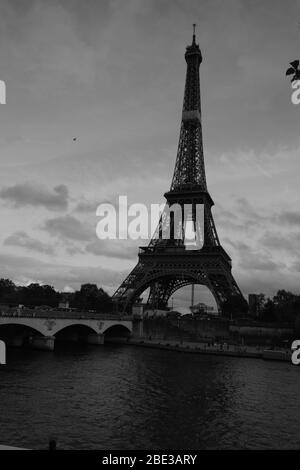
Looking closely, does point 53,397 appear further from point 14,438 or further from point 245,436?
point 245,436

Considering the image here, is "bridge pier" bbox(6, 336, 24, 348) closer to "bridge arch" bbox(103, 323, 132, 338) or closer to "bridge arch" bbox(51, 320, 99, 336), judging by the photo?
"bridge arch" bbox(51, 320, 99, 336)

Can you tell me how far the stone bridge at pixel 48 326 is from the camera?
57.3 m

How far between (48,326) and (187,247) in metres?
49.8

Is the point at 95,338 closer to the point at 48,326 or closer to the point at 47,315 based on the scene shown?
the point at 47,315

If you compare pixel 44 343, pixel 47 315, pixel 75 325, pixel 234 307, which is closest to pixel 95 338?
pixel 75 325

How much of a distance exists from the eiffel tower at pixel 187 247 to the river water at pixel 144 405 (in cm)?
4272

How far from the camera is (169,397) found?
3472cm

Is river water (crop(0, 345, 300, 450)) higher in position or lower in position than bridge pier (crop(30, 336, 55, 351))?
lower

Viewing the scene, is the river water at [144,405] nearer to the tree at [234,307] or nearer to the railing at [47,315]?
the railing at [47,315]

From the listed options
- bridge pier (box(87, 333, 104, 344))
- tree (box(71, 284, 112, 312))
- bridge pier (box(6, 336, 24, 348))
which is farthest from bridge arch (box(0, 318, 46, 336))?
tree (box(71, 284, 112, 312))

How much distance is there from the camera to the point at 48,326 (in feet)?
200

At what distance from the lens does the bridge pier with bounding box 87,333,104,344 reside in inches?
3095

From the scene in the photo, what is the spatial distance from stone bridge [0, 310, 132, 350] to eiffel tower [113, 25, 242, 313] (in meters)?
19.2

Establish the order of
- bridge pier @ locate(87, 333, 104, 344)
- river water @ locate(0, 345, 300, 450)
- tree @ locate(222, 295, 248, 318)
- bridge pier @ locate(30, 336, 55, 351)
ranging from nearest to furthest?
river water @ locate(0, 345, 300, 450)
bridge pier @ locate(30, 336, 55, 351)
bridge pier @ locate(87, 333, 104, 344)
tree @ locate(222, 295, 248, 318)
